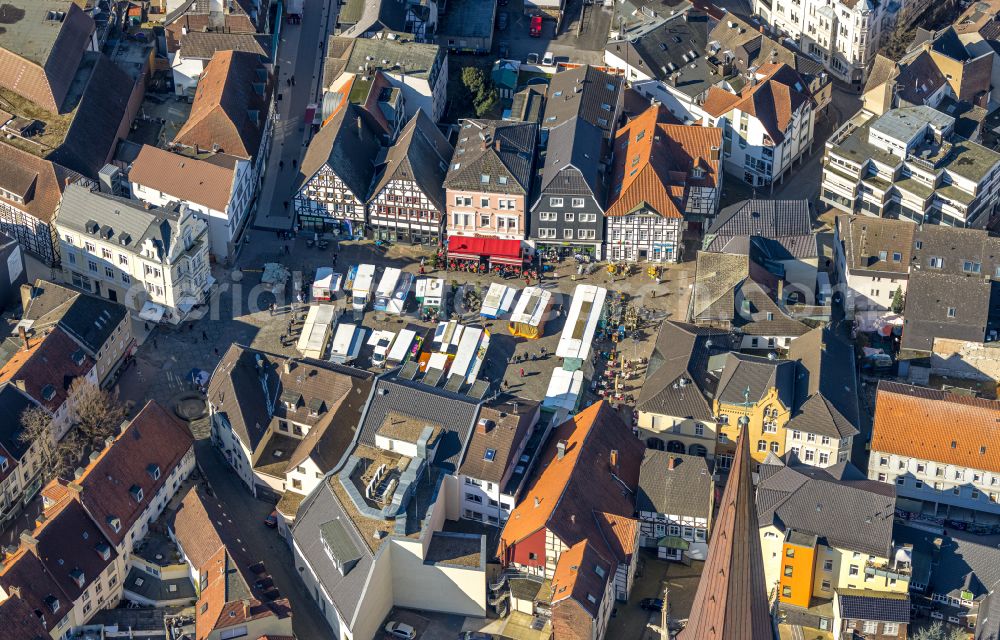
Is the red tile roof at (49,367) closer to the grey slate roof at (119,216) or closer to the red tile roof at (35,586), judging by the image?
the grey slate roof at (119,216)

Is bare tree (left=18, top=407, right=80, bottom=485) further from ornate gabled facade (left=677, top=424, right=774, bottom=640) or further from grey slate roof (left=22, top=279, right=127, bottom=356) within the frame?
ornate gabled facade (left=677, top=424, right=774, bottom=640)

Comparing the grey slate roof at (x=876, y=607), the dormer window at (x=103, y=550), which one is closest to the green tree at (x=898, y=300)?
the grey slate roof at (x=876, y=607)

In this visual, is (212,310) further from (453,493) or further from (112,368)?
(453,493)

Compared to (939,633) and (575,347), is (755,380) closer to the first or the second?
(575,347)

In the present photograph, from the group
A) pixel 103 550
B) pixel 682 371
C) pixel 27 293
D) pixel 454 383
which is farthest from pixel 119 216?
pixel 682 371

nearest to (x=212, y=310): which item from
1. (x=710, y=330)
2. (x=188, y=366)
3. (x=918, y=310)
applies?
(x=188, y=366)
